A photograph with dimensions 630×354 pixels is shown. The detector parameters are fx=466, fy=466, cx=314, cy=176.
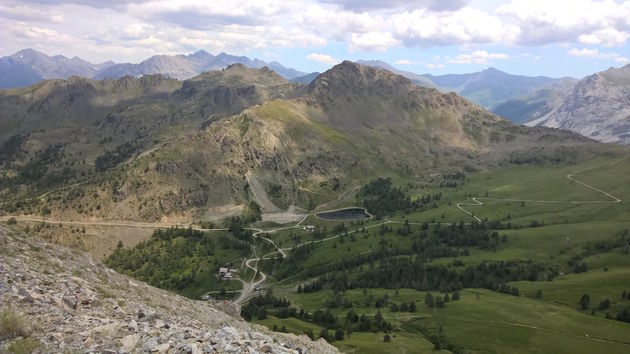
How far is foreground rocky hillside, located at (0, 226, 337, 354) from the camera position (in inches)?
1355

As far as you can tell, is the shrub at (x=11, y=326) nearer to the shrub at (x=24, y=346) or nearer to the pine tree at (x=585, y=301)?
the shrub at (x=24, y=346)

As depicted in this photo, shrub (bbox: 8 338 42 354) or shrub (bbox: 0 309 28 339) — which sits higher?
shrub (bbox: 0 309 28 339)

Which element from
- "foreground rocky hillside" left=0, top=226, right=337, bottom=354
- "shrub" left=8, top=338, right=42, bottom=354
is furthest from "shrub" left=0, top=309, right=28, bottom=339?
"shrub" left=8, top=338, right=42, bottom=354

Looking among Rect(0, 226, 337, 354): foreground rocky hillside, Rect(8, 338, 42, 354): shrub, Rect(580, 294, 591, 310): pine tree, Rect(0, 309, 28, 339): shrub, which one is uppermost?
Rect(0, 309, 28, 339): shrub

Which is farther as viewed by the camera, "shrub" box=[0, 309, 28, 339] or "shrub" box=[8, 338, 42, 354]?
"shrub" box=[0, 309, 28, 339]

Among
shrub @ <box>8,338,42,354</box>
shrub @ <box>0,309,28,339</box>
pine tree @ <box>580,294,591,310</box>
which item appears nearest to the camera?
shrub @ <box>8,338,42,354</box>

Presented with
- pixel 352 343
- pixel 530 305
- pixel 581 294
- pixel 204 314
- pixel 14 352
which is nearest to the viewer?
pixel 14 352

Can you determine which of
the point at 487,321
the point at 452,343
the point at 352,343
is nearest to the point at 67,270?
the point at 352,343

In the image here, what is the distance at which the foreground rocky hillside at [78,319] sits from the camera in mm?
34406

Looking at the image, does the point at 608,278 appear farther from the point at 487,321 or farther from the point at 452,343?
the point at 452,343

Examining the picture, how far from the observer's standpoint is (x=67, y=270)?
192 ft

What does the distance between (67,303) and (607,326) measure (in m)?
163

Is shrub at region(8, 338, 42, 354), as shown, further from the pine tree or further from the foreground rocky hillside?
the pine tree

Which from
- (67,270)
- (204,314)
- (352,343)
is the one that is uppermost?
(67,270)
